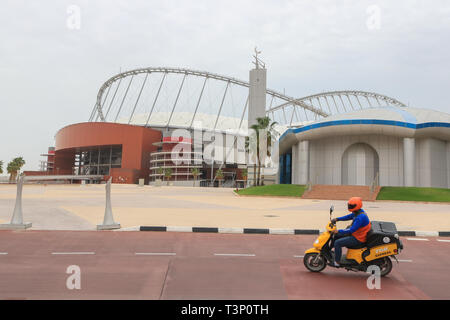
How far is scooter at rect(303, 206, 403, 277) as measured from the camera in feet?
21.5

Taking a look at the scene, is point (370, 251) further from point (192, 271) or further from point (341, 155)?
point (341, 155)

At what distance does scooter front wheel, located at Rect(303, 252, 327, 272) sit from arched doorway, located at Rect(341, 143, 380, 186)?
35.6 m

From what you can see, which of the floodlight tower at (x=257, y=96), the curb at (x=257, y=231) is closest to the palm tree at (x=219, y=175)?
→ the floodlight tower at (x=257, y=96)

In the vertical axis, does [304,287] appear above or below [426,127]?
below

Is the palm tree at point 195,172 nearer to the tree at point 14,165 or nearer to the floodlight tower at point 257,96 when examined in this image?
the floodlight tower at point 257,96

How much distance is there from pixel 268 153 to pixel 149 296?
5607 centimetres

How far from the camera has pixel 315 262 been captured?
6934mm

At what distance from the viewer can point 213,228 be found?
12492 millimetres

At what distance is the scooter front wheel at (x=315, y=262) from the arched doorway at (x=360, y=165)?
3558 cm

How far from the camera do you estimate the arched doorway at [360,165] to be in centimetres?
4001

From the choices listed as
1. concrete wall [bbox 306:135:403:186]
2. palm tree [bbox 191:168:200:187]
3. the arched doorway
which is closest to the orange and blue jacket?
the arched doorway

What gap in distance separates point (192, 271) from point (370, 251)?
3.24 metres
